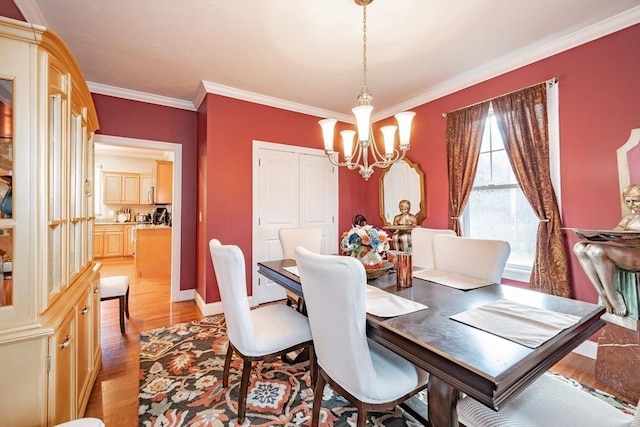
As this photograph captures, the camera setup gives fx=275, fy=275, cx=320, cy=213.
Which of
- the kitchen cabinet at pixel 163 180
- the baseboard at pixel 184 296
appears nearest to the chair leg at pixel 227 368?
the baseboard at pixel 184 296

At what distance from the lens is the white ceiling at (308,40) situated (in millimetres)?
2029

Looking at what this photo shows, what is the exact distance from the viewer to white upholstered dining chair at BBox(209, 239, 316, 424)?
150cm

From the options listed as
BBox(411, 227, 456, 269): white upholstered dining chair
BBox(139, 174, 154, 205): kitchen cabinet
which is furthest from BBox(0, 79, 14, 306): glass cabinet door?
BBox(139, 174, 154, 205): kitchen cabinet

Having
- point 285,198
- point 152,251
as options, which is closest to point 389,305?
point 285,198

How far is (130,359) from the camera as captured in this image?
2.29m

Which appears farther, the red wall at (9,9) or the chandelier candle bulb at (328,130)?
the chandelier candle bulb at (328,130)

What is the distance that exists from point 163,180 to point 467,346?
6.38 m

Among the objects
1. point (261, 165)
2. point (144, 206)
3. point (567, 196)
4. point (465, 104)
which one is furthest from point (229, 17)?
point (144, 206)

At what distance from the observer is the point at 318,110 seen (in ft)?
13.4

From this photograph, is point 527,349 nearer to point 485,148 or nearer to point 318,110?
point 485,148

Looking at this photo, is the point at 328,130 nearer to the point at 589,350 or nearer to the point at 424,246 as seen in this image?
the point at 424,246

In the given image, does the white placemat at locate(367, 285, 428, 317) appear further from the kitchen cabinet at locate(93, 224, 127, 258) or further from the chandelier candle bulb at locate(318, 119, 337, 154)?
the kitchen cabinet at locate(93, 224, 127, 258)

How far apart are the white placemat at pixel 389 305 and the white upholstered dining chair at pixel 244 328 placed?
0.58 m

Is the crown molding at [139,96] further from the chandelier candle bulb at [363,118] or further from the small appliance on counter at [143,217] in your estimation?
the small appliance on counter at [143,217]
